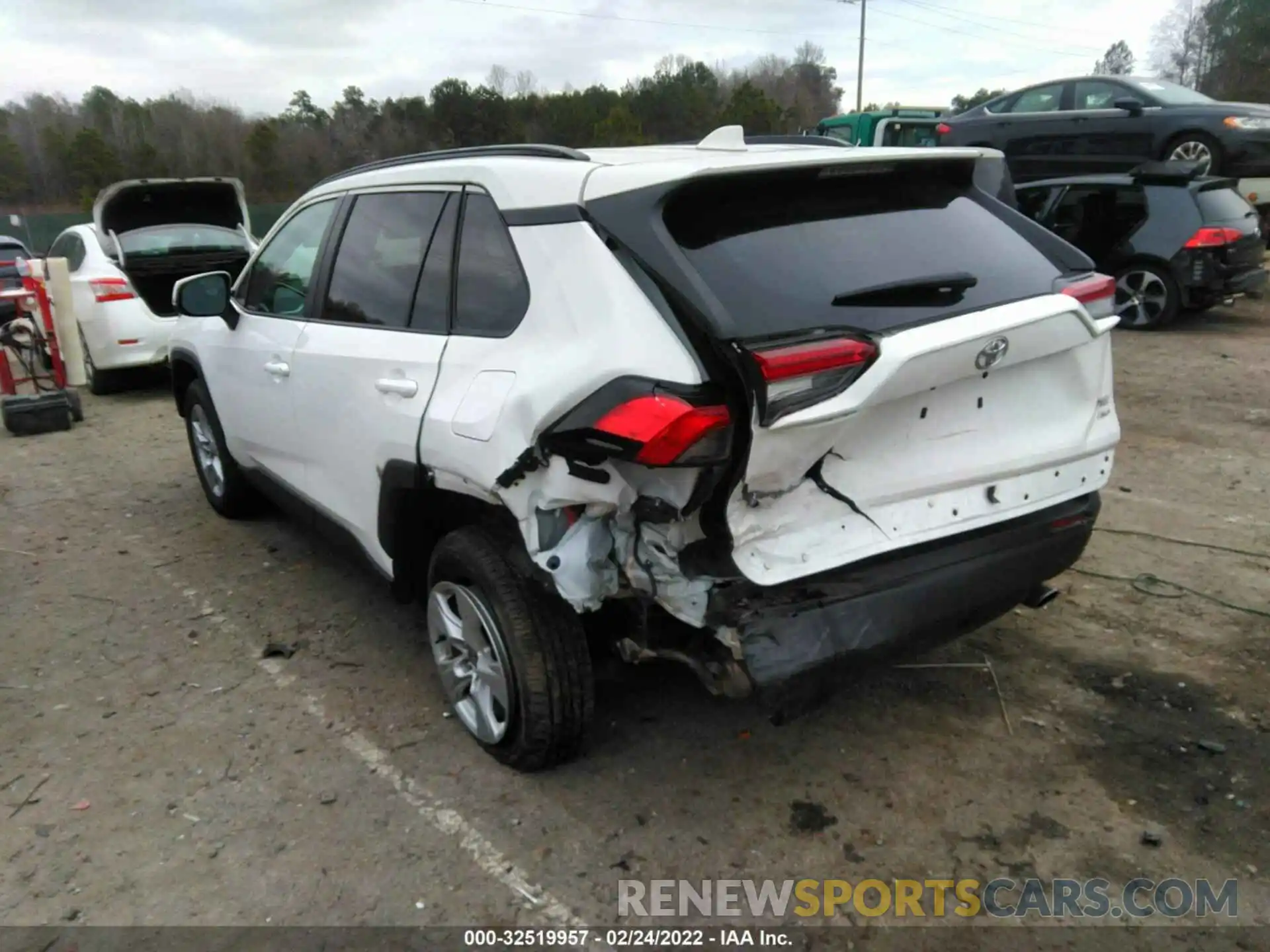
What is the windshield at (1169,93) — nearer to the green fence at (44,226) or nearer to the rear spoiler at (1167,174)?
the rear spoiler at (1167,174)

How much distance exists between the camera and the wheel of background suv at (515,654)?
281cm

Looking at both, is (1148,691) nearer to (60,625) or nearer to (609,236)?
(609,236)

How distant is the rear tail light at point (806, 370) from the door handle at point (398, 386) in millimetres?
1278

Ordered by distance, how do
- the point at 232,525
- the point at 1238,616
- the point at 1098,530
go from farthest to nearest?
the point at 232,525 < the point at 1098,530 < the point at 1238,616

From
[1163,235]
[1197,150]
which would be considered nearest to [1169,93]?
[1197,150]

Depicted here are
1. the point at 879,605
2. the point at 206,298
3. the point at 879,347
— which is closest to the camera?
the point at 879,347

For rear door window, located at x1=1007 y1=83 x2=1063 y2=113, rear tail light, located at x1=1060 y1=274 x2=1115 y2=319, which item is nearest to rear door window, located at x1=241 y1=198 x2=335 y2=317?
rear tail light, located at x1=1060 y1=274 x2=1115 y2=319

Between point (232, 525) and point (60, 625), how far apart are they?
1.27 meters

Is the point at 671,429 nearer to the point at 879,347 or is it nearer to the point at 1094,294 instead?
the point at 879,347

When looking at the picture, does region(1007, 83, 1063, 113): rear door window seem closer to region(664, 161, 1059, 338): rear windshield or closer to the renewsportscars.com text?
region(664, 161, 1059, 338): rear windshield

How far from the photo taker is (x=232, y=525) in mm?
5418

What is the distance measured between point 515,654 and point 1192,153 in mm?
11460

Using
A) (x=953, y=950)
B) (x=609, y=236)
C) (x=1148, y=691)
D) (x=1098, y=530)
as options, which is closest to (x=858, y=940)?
(x=953, y=950)

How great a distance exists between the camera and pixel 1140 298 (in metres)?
9.41
